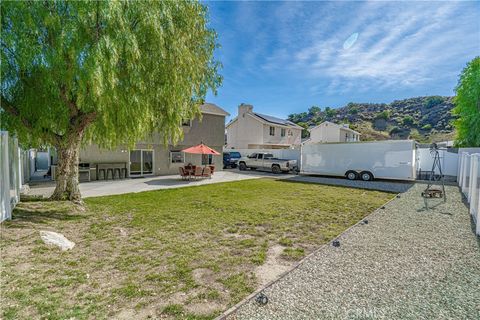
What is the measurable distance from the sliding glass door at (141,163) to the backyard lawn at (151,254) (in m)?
8.23

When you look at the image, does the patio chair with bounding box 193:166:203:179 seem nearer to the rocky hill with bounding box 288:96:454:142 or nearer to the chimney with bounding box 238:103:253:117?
the chimney with bounding box 238:103:253:117

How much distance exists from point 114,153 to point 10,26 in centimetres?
1111

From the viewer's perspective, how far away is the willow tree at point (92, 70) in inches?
219

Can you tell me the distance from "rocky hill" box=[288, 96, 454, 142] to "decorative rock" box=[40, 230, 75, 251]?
207 feet

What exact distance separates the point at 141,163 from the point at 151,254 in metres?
14.0

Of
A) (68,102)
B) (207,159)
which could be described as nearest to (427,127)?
(207,159)

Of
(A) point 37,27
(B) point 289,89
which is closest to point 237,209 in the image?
(A) point 37,27

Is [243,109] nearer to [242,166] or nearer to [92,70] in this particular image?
[242,166]

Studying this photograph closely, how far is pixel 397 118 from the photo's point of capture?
84688 millimetres

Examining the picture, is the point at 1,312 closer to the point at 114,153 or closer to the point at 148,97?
the point at 148,97

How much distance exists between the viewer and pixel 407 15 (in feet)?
30.9

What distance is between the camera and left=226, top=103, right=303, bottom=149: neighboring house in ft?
102

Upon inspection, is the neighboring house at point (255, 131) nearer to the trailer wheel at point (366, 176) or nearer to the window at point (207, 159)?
the window at point (207, 159)

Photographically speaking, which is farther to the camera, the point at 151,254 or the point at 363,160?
the point at 363,160
